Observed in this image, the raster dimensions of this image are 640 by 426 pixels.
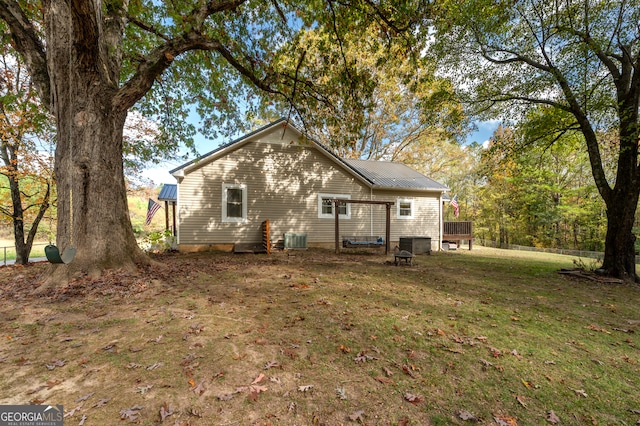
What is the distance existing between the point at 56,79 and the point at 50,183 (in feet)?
27.1

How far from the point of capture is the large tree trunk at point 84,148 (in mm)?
5743

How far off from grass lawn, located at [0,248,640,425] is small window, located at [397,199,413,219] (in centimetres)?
962

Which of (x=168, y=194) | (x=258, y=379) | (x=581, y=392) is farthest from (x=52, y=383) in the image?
(x=168, y=194)

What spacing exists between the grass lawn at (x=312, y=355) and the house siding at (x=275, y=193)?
6.34 m

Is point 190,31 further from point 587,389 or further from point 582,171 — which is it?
point 582,171

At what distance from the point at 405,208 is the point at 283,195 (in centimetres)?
742

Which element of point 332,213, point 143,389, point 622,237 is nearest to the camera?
point 143,389

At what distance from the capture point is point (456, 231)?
17734 millimetres

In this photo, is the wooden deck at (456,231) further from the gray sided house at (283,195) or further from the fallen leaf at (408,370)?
the fallen leaf at (408,370)

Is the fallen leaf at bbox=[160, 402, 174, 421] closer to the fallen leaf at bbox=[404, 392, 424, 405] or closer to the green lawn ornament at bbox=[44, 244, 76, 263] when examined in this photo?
the fallen leaf at bbox=[404, 392, 424, 405]

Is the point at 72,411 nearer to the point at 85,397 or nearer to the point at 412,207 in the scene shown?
the point at 85,397

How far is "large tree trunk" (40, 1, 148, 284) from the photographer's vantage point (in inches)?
226

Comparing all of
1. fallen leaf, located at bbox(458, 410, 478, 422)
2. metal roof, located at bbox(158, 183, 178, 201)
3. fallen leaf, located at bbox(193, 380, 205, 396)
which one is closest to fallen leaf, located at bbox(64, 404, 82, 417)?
fallen leaf, located at bbox(193, 380, 205, 396)

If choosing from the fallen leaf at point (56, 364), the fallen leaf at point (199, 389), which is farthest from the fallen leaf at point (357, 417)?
→ the fallen leaf at point (56, 364)
